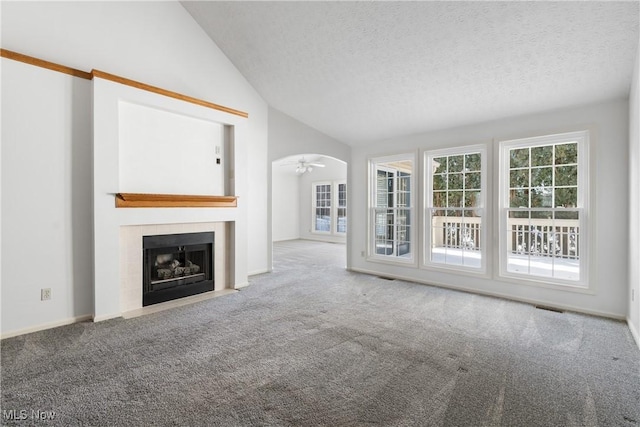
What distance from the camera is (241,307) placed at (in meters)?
3.71

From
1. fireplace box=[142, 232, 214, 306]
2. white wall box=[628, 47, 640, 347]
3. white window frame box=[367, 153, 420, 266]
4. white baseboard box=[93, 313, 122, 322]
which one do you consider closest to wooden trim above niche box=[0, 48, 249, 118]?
fireplace box=[142, 232, 214, 306]

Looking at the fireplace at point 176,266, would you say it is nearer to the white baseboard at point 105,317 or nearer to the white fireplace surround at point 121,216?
the white fireplace surround at point 121,216

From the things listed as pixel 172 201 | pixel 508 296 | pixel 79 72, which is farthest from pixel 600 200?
pixel 79 72

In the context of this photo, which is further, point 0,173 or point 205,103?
point 205,103

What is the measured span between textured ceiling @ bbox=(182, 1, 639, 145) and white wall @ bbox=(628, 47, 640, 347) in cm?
29

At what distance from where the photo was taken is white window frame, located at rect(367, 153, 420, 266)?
201 inches

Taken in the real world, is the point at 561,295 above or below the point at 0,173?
below

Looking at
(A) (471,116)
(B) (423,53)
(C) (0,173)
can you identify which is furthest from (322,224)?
(C) (0,173)

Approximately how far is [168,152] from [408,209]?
149 inches

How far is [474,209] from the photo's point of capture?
450 centimetres

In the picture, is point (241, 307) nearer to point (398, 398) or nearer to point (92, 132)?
point (398, 398)

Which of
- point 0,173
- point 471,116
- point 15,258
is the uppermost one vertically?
point 471,116

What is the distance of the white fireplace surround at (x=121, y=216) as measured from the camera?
10.8ft

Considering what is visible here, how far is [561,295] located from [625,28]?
284 cm
